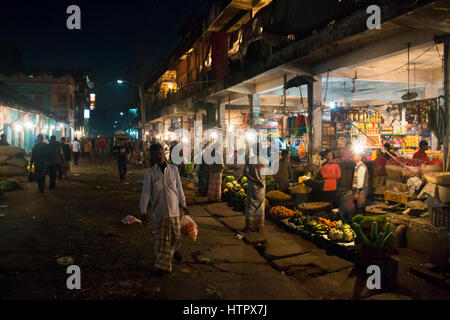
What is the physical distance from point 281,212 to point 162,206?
4444mm

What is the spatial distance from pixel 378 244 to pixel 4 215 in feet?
31.0

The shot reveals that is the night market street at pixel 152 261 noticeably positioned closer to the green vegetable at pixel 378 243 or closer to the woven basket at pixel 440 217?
the green vegetable at pixel 378 243

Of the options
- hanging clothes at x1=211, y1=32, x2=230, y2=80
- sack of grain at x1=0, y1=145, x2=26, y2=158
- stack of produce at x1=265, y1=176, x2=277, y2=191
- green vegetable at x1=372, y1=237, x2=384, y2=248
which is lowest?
green vegetable at x1=372, y1=237, x2=384, y2=248

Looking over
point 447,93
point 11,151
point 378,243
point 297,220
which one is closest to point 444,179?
point 447,93

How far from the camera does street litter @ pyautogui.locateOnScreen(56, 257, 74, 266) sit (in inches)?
224

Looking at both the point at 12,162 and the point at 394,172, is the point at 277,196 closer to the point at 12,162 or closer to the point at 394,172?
the point at 394,172

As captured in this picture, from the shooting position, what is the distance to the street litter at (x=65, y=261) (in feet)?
18.6

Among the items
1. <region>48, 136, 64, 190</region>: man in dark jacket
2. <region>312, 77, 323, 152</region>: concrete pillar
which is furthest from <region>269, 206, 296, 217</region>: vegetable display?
<region>48, 136, 64, 190</region>: man in dark jacket

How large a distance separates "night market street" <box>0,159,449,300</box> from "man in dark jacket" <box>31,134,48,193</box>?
2.90m

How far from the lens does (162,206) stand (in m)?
5.27

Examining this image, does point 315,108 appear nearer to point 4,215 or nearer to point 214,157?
point 214,157

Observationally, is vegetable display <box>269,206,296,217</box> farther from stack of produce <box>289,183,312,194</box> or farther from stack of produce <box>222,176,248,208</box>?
stack of produce <box>222,176,248,208</box>

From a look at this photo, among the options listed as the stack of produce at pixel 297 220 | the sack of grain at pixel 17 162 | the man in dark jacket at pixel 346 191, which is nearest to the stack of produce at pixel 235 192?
the stack of produce at pixel 297 220
